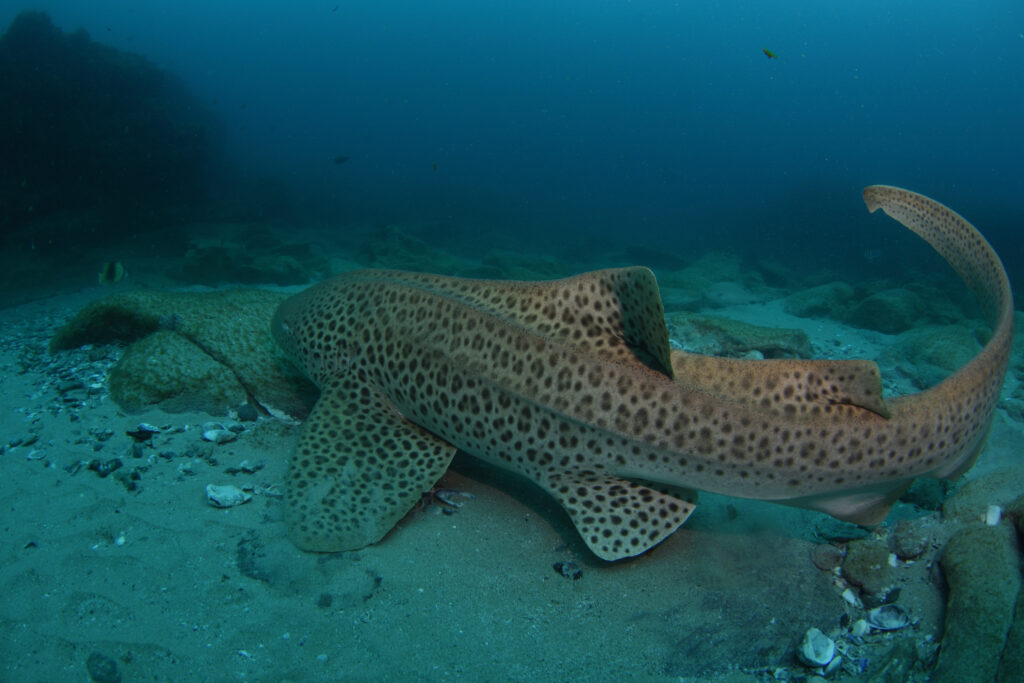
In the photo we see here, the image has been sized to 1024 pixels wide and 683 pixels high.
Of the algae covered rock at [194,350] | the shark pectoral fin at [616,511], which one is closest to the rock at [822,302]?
the shark pectoral fin at [616,511]

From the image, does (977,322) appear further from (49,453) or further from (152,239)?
(152,239)

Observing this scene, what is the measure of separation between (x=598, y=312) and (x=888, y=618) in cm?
265

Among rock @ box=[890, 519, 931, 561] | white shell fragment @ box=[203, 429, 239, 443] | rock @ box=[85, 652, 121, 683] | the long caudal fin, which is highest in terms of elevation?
the long caudal fin

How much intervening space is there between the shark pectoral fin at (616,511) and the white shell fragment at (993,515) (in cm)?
195

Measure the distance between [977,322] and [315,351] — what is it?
1530 centimetres

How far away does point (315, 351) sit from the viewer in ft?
16.8

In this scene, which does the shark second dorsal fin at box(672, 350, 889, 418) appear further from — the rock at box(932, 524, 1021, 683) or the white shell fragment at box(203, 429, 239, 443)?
the white shell fragment at box(203, 429, 239, 443)

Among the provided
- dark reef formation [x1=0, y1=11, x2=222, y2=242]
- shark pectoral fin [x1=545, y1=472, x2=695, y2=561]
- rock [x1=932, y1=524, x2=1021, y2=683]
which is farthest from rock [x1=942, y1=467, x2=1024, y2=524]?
dark reef formation [x1=0, y1=11, x2=222, y2=242]

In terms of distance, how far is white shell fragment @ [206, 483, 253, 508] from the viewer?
385 cm

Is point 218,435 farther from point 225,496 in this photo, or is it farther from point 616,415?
point 616,415

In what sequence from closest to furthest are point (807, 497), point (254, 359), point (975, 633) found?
point (975, 633), point (807, 497), point (254, 359)

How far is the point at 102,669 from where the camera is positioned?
2582mm

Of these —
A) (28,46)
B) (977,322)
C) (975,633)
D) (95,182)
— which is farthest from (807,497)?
(28,46)

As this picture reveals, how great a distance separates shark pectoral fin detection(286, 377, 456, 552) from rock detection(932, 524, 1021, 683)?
336cm
